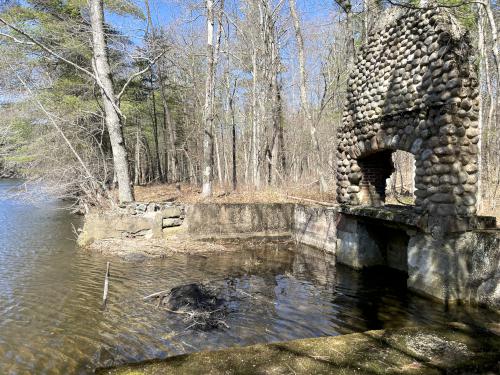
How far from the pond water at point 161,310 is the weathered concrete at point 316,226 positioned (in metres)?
0.61

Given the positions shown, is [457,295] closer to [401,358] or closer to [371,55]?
[401,358]

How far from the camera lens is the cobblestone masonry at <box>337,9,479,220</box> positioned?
7.57 m

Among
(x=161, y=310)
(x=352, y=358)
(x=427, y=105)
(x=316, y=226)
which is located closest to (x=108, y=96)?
(x=316, y=226)

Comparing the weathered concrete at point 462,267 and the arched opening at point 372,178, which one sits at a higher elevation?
the arched opening at point 372,178

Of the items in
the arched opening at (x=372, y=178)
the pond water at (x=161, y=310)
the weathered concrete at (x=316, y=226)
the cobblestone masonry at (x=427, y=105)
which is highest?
the cobblestone masonry at (x=427, y=105)

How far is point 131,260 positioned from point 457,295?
7764 mm

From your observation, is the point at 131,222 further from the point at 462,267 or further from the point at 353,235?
the point at 462,267

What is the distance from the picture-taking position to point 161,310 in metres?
6.80

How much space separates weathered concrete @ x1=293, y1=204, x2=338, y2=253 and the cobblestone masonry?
7.90ft

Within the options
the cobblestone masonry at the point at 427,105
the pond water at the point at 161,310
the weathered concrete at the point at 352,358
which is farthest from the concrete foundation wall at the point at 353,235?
the weathered concrete at the point at 352,358

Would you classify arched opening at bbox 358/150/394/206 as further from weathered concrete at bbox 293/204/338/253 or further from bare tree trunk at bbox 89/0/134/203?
bare tree trunk at bbox 89/0/134/203

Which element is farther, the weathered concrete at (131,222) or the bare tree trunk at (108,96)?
the bare tree trunk at (108,96)

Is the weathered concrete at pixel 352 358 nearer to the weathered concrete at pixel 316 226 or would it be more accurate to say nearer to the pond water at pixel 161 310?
the pond water at pixel 161 310

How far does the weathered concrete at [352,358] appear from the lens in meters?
3.33
